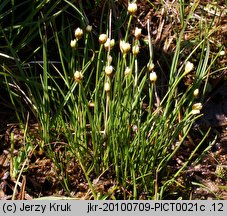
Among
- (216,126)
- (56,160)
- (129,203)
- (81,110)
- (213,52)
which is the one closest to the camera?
(129,203)

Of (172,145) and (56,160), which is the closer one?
(56,160)

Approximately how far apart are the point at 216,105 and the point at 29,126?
2.65ft

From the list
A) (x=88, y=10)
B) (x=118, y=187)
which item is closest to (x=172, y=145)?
(x=118, y=187)

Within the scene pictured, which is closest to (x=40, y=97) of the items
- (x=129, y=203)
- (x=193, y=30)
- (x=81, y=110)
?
(x=81, y=110)

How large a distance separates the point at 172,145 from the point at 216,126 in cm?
25

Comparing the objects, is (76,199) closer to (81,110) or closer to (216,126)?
(81,110)

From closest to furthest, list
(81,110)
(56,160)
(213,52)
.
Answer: (56,160)
(81,110)
(213,52)

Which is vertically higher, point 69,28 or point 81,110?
point 69,28

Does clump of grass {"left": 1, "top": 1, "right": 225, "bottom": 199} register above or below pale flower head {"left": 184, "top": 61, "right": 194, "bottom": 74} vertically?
below

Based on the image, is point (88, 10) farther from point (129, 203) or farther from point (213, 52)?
point (129, 203)

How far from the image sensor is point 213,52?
2334mm

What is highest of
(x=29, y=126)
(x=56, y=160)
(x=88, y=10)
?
(x=88, y=10)

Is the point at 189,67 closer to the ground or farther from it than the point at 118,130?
farther from it

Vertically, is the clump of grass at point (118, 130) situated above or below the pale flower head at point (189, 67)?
below
